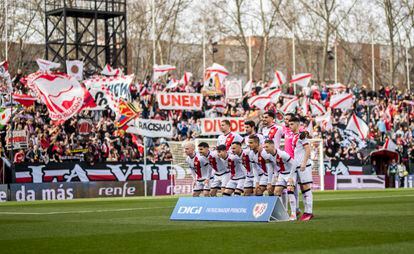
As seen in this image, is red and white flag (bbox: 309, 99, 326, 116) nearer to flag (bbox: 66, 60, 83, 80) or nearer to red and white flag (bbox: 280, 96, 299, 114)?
red and white flag (bbox: 280, 96, 299, 114)

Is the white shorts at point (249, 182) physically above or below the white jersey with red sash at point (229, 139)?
below

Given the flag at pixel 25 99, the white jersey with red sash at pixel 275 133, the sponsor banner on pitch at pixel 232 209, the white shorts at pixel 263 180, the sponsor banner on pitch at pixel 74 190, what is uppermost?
the flag at pixel 25 99

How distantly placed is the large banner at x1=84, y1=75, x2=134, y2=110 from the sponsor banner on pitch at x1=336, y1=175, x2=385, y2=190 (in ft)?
41.3

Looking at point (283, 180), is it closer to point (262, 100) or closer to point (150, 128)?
point (150, 128)

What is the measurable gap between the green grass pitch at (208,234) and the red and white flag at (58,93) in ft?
54.2

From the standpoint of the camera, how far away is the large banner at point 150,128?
4109 cm

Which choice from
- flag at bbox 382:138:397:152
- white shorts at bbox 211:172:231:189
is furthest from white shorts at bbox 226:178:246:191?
flag at bbox 382:138:397:152

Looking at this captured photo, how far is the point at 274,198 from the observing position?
19516mm

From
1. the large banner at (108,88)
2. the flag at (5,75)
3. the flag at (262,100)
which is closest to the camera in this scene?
the flag at (5,75)

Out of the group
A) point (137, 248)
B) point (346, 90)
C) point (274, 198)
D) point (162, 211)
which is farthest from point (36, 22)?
point (137, 248)

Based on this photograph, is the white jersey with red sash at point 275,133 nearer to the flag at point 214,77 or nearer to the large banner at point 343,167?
the large banner at point 343,167

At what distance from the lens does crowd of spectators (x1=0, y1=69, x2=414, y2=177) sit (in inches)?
1604

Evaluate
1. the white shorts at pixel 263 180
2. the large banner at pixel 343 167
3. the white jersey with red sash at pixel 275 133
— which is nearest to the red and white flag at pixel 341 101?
the large banner at pixel 343 167

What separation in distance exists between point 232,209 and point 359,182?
29534mm
